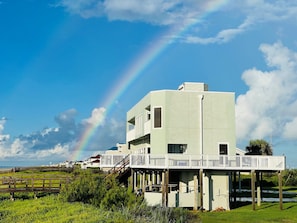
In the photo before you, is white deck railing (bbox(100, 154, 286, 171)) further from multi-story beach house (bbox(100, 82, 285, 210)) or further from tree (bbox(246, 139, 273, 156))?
tree (bbox(246, 139, 273, 156))

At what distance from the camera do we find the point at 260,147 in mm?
78438

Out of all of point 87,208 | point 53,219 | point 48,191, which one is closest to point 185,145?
point 48,191

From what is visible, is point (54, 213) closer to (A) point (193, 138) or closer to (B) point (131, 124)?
(A) point (193, 138)

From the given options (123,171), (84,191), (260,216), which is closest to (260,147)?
(123,171)

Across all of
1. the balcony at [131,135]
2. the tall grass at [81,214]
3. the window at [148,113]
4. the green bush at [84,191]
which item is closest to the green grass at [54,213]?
the tall grass at [81,214]

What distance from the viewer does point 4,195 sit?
3244cm

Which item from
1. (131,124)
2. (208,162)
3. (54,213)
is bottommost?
(54,213)

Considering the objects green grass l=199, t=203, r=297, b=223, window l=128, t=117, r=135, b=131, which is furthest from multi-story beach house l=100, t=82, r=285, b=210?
window l=128, t=117, r=135, b=131

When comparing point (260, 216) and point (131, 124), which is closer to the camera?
point (260, 216)

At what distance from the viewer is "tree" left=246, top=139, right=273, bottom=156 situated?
254 feet

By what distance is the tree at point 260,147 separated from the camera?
3051 inches

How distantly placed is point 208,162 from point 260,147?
52152 mm

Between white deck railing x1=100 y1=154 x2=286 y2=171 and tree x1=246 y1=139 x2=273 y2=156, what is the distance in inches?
1920

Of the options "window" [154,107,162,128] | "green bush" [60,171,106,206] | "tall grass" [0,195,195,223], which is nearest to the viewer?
"tall grass" [0,195,195,223]
